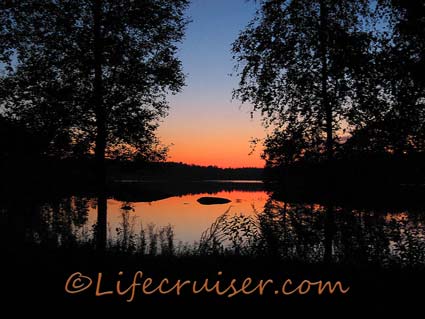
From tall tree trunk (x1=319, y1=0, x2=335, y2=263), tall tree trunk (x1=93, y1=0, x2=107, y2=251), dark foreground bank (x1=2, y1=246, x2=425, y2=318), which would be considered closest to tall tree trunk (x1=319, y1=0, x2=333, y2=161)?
tall tree trunk (x1=319, y1=0, x2=335, y2=263)

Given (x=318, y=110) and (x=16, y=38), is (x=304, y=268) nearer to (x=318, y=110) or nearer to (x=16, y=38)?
(x=318, y=110)

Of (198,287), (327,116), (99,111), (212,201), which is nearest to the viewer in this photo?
(198,287)

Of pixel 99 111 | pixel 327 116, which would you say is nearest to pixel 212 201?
pixel 99 111

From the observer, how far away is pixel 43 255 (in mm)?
10508

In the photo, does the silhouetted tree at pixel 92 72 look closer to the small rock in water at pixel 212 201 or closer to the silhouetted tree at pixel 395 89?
the silhouetted tree at pixel 395 89

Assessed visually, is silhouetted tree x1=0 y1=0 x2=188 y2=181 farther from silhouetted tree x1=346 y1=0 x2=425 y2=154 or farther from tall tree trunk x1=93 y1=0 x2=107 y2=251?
silhouetted tree x1=346 y1=0 x2=425 y2=154

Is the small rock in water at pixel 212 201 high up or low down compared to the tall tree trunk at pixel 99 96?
down

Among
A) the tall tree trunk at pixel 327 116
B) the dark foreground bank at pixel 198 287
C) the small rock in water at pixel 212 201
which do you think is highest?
the tall tree trunk at pixel 327 116

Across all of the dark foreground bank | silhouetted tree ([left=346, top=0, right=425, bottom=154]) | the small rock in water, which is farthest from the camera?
the small rock in water

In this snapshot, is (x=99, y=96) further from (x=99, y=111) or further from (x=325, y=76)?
(x=325, y=76)

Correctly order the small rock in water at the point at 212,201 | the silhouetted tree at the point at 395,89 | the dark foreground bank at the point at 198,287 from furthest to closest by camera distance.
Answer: the small rock in water at the point at 212,201, the silhouetted tree at the point at 395,89, the dark foreground bank at the point at 198,287

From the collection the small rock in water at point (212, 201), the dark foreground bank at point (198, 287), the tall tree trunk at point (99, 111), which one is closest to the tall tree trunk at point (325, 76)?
the dark foreground bank at point (198, 287)

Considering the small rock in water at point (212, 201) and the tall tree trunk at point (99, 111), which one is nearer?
the tall tree trunk at point (99, 111)

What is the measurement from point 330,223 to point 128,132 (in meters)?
7.75
